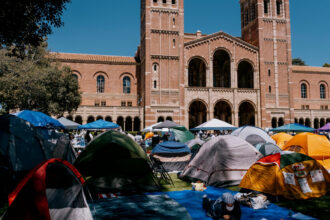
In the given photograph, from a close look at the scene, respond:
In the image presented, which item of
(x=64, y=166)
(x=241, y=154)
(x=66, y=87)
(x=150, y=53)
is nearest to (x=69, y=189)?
(x=64, y=166)

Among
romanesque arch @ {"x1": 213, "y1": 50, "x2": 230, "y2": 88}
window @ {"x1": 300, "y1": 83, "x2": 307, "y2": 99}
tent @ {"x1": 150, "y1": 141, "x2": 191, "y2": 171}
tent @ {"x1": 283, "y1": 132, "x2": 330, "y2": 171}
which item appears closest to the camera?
tent @ {"x1": 283, "y1": 132, "x2": 330, "y2": 171}

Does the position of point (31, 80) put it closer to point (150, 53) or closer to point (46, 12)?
point (46, 12)

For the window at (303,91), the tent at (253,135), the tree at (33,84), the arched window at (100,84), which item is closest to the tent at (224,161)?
the tent at (253,135)

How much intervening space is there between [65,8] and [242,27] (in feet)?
114

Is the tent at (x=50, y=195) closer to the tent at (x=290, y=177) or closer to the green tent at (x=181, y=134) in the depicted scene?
the tent at (x=290, y=177)

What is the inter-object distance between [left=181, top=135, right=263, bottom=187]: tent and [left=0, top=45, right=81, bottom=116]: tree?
13.8 metres

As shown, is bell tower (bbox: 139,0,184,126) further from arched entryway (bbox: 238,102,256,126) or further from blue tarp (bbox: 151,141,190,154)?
blue tarp (bbox: 151,141,190,154)

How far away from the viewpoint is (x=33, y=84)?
19.3m

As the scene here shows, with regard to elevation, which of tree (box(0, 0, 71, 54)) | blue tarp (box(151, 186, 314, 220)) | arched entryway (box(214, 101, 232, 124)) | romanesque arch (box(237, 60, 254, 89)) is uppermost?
romanesque arch (box(237, 60, 254, 89))

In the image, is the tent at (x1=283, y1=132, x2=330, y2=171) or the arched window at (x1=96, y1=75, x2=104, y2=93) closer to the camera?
the tent at (x1=283, y1=132, x2=330, y2=171)

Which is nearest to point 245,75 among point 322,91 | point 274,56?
point 274,56

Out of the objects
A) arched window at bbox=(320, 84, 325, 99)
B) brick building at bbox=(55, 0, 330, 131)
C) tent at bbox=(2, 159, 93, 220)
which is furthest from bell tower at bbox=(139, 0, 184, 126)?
arched window at bbox=(320, 84, 325, 99)

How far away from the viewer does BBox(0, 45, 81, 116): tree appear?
741 inches

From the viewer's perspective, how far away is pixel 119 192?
761 cm
